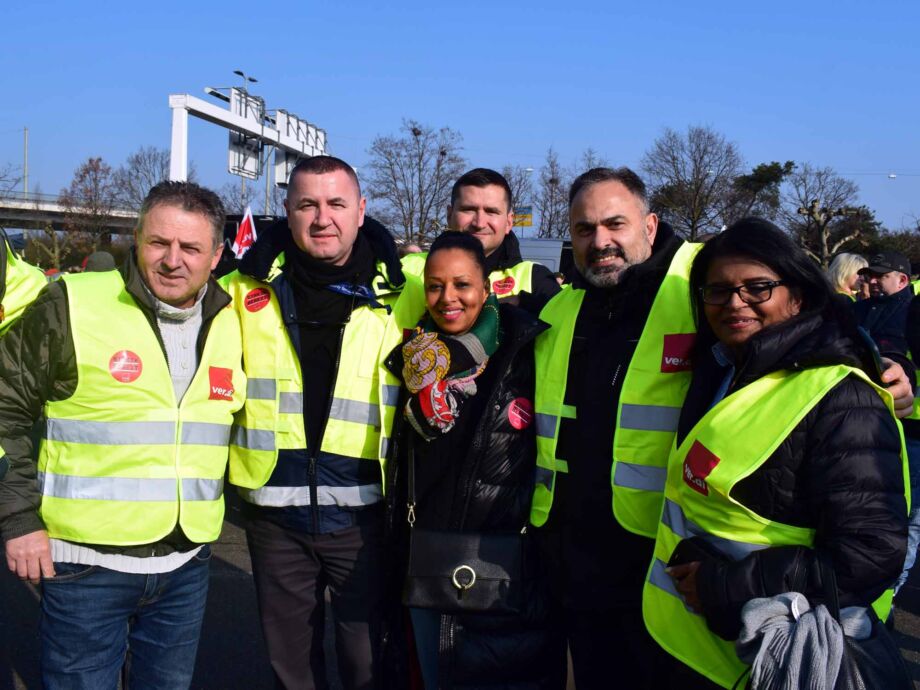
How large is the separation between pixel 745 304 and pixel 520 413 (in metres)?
0.92

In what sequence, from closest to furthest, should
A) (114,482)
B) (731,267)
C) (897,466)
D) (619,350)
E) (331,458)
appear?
(897,466) → (731,267) → (114,482) → (619,350) → (331,458)

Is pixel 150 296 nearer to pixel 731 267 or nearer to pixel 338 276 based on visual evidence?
pixel 338 276

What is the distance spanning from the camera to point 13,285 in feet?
8.00

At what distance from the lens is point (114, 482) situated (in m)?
2.42

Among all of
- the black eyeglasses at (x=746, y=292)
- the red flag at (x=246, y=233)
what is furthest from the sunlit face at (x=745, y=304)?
the red flag at (x=246, y=233)

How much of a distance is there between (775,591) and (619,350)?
966 mm

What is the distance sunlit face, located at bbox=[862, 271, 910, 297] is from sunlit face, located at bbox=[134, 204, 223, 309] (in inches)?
203

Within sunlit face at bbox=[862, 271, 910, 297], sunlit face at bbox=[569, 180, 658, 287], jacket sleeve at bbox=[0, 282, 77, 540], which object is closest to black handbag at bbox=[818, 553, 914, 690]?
sunlit face at bbox=[569, 180, 658, 287]

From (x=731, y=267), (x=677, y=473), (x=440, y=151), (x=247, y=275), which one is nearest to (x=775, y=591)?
(x=677, y=473)

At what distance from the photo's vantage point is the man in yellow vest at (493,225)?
4.03 metres

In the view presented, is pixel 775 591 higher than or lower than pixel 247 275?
lower

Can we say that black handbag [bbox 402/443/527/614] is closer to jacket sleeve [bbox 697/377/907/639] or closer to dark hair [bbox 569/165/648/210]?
jacket sleeve [bbox 697/377/907/639]

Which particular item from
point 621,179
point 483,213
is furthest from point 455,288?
point 483,213

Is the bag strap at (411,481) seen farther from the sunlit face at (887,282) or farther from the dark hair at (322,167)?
the sunlit face at (887,282)
